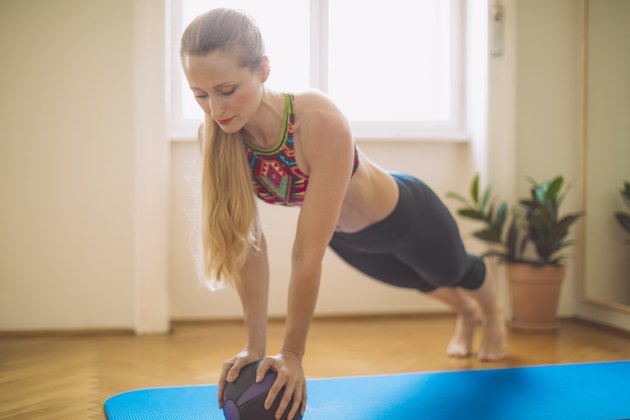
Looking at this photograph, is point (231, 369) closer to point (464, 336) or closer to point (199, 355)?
point (199, 355)

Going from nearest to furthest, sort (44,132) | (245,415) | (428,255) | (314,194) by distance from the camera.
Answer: (245,415) → (314,194) → (428,255) → (44,132)

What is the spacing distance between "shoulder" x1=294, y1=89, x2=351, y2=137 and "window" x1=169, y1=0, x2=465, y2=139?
1.80 meters

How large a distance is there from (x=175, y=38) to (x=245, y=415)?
247 centimetres

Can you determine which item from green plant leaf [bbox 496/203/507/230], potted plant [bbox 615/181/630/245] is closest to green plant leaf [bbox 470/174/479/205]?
green plant leaf [bbox 496/203/507/230]

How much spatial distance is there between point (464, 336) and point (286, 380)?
141 cm

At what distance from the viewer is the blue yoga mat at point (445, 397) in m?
1.68

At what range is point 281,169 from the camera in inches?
68.1

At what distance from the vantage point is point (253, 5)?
3512mm

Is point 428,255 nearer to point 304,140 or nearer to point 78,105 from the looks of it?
point 304,140

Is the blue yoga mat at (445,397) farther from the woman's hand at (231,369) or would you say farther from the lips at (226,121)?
the lips at (226,121)

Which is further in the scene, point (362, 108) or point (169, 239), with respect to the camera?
point (362, 108)

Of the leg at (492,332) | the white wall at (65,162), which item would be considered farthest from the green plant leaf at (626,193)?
the white wall at (65,162)

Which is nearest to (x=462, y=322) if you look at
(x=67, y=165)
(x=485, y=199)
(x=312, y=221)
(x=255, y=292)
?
(x=485, y=199)

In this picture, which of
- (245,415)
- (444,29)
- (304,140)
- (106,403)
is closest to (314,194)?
(304,140)
